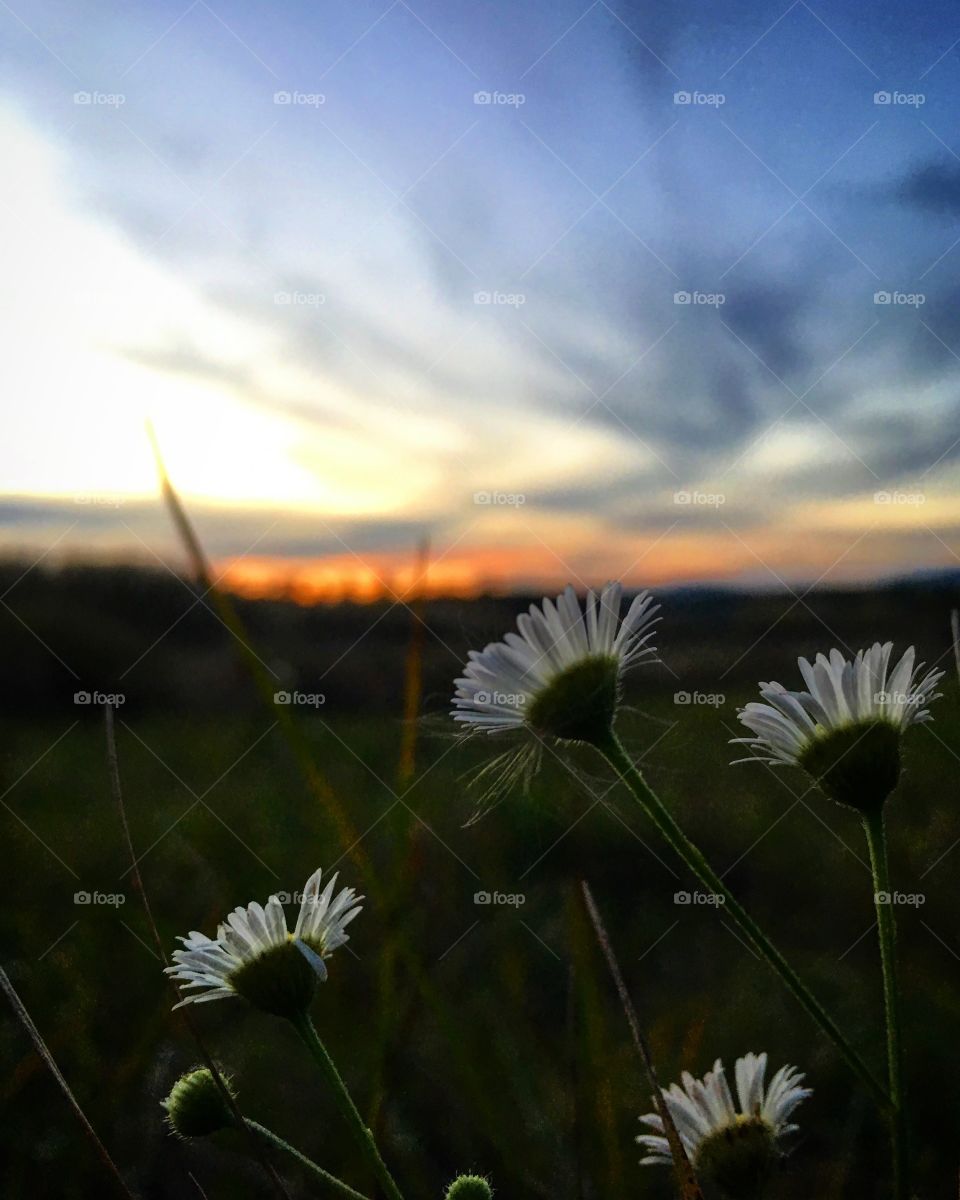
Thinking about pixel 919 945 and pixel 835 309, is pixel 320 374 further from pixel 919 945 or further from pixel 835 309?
pixel 919 945

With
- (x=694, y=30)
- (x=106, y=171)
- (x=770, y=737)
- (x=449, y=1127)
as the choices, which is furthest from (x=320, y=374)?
(x=449, y=1127)
